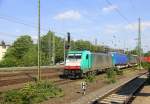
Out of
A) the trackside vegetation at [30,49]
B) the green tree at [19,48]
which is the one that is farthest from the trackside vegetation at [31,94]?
the green tree at [19,48]

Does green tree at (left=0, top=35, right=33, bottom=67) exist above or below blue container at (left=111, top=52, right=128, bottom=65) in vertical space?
above

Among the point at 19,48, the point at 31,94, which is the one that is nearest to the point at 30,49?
the point at 19,48

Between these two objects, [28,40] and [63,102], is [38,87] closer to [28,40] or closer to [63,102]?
[63,102]

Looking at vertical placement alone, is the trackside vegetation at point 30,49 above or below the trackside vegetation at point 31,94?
above

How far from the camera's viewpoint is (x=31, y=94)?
1908 cm

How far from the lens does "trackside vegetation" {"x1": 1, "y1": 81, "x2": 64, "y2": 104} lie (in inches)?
688

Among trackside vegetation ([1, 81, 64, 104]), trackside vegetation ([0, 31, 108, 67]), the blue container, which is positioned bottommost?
trackside vegetation ([1, 81, 64, 104])

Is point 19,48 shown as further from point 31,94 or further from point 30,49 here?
point 31,94

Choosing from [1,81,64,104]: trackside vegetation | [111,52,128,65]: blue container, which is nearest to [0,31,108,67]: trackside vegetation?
[111,52,128,65]: blue container

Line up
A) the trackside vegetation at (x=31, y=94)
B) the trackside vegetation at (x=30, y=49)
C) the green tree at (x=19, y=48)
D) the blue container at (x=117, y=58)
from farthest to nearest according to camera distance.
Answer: the green tree at (x=19, y=48) < the trackside vegetation at (x=30, y=49) < the blue container at (x=117, y=58) < the trackside vegetation at (x=31, y=94)

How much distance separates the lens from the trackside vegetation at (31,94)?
1748 cm

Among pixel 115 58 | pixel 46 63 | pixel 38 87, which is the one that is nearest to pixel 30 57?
pixel 46 63

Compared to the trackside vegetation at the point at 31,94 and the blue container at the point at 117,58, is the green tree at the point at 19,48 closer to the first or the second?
the blue container at the point at 117,58

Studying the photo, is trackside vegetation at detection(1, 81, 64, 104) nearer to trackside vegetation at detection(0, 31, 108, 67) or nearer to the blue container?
the blue container
